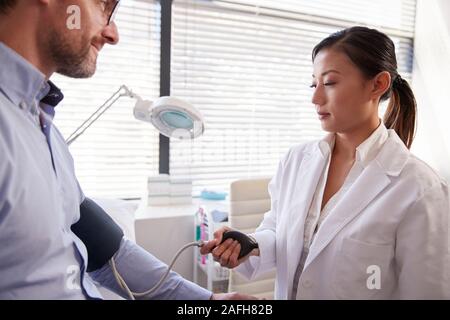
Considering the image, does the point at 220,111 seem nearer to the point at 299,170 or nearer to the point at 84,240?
the point at 299,170

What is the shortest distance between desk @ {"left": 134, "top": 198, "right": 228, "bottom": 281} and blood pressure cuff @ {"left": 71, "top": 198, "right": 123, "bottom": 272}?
80 cm

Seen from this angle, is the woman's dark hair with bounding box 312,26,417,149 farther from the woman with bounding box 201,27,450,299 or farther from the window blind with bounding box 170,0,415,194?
the window blind with bounding box 170,0,415,194

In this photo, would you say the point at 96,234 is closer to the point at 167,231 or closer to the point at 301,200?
the point at 301,200

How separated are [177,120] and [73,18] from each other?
19.7 inches

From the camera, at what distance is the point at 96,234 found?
32.2 inches

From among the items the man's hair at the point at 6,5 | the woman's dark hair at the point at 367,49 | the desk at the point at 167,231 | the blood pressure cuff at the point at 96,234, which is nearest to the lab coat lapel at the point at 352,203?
the woman's dark hair at the point at 367,49

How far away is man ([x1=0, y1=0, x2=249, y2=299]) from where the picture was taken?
55 cm

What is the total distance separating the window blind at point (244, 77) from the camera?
2.03 metres

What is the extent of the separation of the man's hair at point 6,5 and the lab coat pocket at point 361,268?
0.86m

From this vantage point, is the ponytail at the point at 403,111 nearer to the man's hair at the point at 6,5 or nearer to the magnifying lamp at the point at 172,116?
the magnifying lamp at the point at 172,116

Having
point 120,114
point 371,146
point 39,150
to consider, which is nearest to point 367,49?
point 371,146

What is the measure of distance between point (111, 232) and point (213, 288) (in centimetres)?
94

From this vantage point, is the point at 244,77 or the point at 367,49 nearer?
the point at 367,49

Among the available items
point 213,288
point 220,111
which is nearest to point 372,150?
point 213,288
